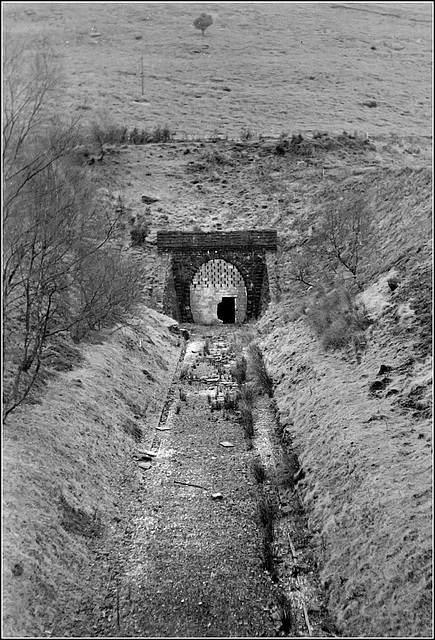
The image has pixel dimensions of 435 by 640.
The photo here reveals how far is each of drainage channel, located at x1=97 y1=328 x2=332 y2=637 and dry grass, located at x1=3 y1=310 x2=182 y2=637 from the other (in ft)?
2.11

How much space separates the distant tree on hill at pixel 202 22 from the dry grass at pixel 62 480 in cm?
5103

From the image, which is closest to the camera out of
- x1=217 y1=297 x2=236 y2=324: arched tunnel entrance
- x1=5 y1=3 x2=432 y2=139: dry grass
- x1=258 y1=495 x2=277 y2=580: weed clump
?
x1=258 y1=495 x2=277 y2=580: weed clump

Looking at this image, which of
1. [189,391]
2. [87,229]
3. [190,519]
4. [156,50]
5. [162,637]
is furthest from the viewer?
[156,50]

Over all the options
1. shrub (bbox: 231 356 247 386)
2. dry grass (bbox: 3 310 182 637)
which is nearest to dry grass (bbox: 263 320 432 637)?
dry grass (bbox: 3 310 182 637)

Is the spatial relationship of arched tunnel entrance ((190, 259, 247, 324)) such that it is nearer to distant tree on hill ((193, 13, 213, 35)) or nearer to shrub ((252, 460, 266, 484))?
shrub ((252, 460, 266, 484))

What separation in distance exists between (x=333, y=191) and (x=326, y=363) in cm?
1560

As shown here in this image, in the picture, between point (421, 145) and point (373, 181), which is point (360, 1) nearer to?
point (421, 145)

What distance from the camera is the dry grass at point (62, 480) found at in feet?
19.7

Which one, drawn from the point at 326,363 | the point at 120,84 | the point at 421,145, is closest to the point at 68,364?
the point at 326,363

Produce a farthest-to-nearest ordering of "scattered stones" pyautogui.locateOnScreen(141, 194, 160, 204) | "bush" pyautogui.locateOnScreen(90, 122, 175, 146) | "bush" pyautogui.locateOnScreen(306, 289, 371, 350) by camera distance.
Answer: "bush" pyautogui.locateOnScreen(90, 122, 175, 146), "scattered stones" pyautogui.locateOnScreen(141, 194, 160, 204), "bush" pyautogui.locateOnScreen(306, 289, 371, 350)

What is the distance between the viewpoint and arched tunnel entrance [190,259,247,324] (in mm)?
26453

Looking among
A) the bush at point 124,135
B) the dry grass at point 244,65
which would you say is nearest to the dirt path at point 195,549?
the bush at point 124,135

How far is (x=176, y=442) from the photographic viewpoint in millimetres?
10828

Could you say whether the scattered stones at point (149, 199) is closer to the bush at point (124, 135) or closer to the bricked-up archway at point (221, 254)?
the bricked-up archway at point (221, 254)
